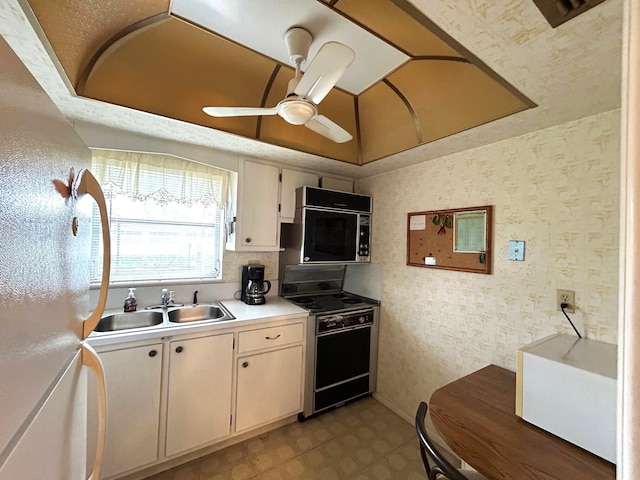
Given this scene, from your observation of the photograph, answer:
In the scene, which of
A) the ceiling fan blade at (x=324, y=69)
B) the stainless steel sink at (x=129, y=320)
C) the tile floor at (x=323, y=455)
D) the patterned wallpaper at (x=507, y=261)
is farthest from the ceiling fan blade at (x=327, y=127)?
the tile floor at (x=323, y=455)

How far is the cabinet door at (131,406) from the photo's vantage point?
5.02 ft

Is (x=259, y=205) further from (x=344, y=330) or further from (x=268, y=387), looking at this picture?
(x=268, y=387)

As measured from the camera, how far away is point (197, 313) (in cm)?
219

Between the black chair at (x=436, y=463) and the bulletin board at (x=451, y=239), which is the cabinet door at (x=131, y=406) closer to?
the black chair at (x=436, y=463)

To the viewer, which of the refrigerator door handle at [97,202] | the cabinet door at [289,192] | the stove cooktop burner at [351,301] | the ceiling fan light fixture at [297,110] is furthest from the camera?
the stove cooktop burner at [351,301]

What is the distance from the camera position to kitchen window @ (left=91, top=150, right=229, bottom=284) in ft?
6.47

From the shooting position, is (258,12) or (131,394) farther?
(131,394)

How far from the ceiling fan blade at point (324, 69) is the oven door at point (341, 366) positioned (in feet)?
5.90

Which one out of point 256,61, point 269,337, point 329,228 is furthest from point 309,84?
point 269,337

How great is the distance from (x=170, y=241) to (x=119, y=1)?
1.57 m

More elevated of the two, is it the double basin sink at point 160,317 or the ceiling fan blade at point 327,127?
the ceiling fan blade at point 327,127

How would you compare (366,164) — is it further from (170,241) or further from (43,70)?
(43,70)

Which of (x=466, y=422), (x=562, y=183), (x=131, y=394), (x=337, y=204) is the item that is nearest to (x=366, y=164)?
(x=337, y=204)

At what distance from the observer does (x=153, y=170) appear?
2.11 metres
